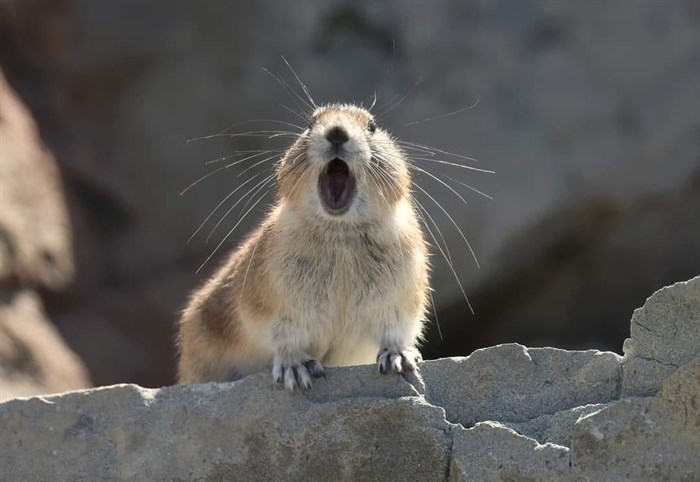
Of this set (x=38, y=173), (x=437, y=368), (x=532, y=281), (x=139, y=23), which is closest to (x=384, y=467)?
(x=437, y=368)

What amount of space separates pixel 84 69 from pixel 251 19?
1968 millimetres

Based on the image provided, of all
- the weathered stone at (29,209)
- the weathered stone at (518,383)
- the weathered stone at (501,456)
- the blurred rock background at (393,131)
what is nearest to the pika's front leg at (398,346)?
the weathered stone at (518,383)

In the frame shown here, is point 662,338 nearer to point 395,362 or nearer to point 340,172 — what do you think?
point 395,362

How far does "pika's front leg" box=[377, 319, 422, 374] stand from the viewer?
6.24m

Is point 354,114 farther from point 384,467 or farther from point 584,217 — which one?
point 584,217

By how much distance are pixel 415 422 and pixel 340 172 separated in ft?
6.01

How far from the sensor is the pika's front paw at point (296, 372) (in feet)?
20.2

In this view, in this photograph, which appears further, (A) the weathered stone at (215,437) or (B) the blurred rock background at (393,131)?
(B) the blurred rock background at (393,131)

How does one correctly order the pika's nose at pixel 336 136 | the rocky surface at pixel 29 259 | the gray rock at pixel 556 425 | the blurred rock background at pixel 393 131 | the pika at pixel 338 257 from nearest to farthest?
the gray rock at pixel 556 425 → the pika's nose at pixel 336 136 → the pika at pixel 338 257 → the rocky surface at pixel 29 259 → the blurred rock background at pixel 393 131

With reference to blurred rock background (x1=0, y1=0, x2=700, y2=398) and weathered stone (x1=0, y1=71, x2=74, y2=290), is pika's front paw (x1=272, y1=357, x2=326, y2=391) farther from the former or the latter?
weathered stone (x1=0, y1=71, x2=74, y2=290)

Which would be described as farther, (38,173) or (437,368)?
(38,173)

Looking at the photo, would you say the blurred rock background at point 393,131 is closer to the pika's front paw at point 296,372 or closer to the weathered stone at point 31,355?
the weathered stone at point 31,355

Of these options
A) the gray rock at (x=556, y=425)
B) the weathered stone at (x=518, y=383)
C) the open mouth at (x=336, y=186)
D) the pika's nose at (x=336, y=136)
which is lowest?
the gray rock at (x=556, y=425)

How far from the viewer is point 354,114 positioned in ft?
23.6
